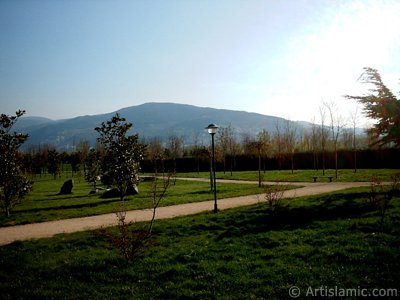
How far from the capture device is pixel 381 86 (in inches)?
672

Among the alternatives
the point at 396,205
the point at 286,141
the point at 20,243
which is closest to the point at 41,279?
the point at 20,243

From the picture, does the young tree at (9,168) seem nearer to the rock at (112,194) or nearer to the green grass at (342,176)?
the rock at (112,194)

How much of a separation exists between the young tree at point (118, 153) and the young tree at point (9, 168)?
4.89 meters

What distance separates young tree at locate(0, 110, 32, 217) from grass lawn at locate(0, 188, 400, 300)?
745cm

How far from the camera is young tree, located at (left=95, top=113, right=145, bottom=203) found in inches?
789

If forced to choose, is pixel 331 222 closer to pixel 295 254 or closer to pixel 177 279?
pixel 295 254

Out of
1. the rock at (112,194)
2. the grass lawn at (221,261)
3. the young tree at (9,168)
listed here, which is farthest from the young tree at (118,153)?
the grass lawn at (221,261)

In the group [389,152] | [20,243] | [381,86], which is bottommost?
[20,243]

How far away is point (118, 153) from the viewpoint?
795 inches

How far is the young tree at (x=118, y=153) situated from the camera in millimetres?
20047

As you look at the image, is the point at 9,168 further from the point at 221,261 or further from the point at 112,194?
the point at 221,261

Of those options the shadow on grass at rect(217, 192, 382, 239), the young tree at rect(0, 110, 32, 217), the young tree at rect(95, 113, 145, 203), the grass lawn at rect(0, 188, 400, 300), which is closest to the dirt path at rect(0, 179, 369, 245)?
the grass lawn at rect(0, 188, 400, 300)

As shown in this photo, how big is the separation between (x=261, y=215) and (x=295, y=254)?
4779 millimetres

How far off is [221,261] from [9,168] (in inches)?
557
